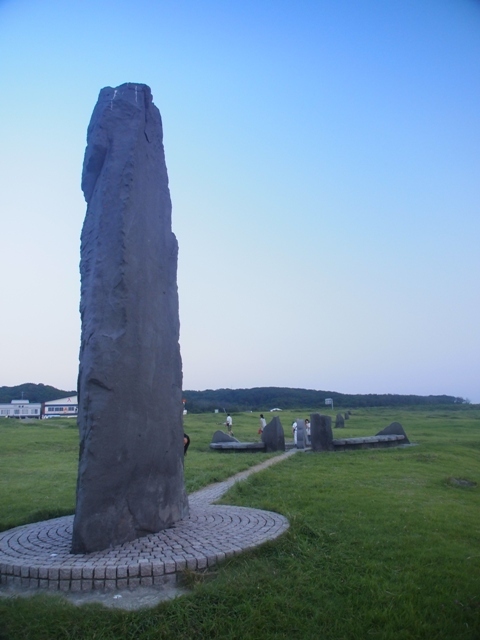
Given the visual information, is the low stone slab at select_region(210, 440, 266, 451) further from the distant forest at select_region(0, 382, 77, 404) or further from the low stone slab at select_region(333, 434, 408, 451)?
the distant forest at select_region(0, 382, 77, 404)

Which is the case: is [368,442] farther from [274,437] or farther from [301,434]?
[274,437]

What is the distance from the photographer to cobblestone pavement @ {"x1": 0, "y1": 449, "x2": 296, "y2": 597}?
17.5ft

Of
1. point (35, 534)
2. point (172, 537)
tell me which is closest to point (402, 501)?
point (172, 537)

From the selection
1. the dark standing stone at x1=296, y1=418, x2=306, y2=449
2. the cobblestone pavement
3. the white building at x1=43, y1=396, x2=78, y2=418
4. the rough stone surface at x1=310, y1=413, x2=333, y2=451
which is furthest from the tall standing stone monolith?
the white building at x1=43, y1=396, x2=78, y2=418

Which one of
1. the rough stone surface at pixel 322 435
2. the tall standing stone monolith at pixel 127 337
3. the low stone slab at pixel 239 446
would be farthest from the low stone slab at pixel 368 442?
the tall standing stone monolith at pixel 127 337

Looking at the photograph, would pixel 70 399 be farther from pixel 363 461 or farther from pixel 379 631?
pixel 379 631

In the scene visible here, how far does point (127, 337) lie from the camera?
702 cm

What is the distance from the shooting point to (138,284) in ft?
24.5

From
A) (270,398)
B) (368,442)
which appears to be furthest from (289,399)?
(368,442)

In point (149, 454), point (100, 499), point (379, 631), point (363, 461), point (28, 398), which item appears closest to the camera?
point (379, 631)

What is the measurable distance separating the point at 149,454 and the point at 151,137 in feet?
17.1

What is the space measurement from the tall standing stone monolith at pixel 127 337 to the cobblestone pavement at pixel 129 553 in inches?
15.5

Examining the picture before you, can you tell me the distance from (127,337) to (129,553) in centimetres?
274

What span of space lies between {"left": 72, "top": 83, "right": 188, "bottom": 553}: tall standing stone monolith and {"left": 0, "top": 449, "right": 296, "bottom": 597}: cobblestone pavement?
393mm
